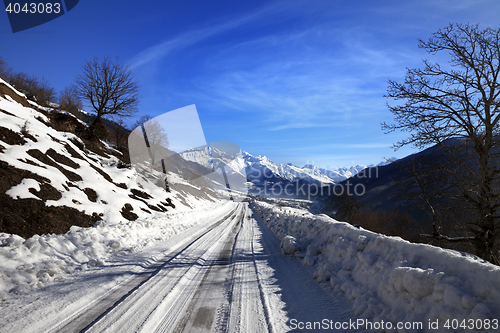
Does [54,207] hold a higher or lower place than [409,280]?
higher

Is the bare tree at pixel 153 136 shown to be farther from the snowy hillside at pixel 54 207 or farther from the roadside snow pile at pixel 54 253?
the roadside snow pile at pixel 54 253

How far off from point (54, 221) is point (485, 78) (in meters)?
16.6

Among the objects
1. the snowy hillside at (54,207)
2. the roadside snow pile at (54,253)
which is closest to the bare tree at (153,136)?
the snowy hillside at (54,207)

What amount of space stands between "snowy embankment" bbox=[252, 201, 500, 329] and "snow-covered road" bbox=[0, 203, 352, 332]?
532mm

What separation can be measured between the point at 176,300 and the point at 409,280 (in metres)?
4.33

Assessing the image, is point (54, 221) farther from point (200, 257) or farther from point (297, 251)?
point (297, 251)

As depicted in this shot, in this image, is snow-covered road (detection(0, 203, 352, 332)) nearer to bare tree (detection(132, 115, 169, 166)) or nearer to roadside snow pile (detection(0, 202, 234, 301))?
roadside snow pile (detection(0, 202, 234, 301))

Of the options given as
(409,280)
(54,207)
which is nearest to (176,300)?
(409,280)

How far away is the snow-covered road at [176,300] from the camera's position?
4.03 metres

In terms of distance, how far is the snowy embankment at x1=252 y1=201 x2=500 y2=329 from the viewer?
316cm

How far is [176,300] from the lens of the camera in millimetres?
5000

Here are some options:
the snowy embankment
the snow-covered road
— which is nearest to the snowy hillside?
the snow-covered road

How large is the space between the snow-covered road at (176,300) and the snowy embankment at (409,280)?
0.53 metres

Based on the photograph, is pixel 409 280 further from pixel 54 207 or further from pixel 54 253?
pixel 54 207
